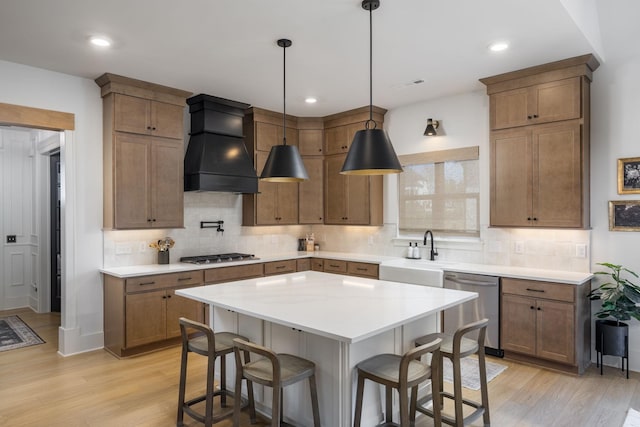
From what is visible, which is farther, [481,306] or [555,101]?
[481,306]

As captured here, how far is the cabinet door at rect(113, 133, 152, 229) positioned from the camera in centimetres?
418

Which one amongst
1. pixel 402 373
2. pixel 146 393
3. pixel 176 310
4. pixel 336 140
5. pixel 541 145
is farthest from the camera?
pixel 336 140

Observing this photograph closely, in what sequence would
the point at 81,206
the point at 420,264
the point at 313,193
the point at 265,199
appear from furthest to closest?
the point at 313,193
the point at 265,199
the point at 420,264
the point at 81,206

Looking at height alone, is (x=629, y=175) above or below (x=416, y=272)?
above

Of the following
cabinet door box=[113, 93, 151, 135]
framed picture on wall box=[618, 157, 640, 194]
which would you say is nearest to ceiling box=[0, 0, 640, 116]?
cabinet door box=[113, 93, 151, 135]

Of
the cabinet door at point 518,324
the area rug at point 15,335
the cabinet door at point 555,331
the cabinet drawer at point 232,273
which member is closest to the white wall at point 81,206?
the area rug at point 15,335

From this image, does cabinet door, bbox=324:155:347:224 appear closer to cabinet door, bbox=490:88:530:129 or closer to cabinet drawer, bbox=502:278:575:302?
→ cabinet door, bbox=490:88:530:129

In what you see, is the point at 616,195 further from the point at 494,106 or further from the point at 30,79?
the point at 30,79

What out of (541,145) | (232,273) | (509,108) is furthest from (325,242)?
(541,145)

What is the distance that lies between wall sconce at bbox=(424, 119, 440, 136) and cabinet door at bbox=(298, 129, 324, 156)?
1.59m

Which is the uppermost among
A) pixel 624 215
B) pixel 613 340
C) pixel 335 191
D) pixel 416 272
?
pixel 335 191

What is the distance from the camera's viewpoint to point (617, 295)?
361 cm

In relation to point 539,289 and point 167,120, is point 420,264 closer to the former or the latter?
point 539,289

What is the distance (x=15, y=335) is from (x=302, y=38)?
4.58 m
